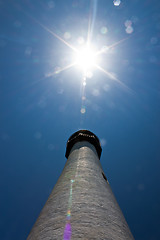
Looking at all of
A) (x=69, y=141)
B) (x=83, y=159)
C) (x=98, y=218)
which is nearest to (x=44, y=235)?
(x=98, y=218)

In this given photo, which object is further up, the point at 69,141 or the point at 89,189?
the point at 69,141

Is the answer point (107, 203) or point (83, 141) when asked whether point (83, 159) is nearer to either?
point (107, 203)

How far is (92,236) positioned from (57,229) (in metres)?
0.60

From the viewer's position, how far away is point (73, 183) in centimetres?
412

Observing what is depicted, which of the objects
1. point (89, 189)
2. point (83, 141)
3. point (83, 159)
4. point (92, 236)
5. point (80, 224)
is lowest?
point (92, 236)

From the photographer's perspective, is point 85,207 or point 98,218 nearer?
point 98,218

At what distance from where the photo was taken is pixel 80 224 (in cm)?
252

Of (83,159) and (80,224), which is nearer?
(80,224)

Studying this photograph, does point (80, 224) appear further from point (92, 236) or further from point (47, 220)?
point (47, 220)

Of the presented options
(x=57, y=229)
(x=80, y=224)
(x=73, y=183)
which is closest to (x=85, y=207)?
(x=80, y=224)

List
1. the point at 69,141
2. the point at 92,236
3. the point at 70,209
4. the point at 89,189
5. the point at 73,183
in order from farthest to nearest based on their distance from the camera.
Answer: the point at 69,141 < the point at 73,183 < the point at 89,189 < the point at 70,209 < the point at 92,236

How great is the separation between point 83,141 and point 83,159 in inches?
141

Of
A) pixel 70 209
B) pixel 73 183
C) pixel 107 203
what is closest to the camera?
pixel 70 209

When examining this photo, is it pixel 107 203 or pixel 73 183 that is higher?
pixel 73 183
